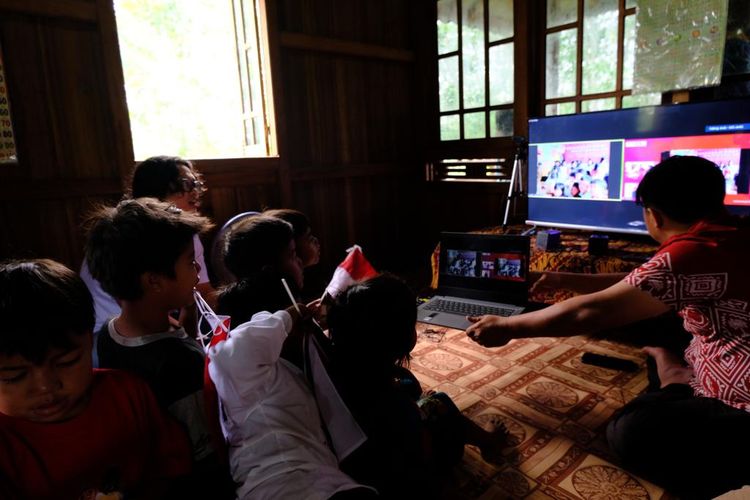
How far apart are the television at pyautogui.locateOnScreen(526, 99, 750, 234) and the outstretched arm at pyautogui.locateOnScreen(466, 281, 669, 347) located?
4.50 feet

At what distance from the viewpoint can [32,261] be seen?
88 cm

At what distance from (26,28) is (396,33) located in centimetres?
259

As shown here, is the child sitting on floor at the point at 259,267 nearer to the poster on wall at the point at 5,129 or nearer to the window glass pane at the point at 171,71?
the poster on wall at the point at 5,129

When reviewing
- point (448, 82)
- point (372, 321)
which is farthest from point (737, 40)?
point (372, 321)

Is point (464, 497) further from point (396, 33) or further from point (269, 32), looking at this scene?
point (396, 33)

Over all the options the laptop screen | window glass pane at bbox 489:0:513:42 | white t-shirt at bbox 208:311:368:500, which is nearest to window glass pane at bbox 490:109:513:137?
window glass pane at bbox 489:0:513:42

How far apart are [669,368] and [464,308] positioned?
0.75 meters

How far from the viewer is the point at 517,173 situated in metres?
3.23

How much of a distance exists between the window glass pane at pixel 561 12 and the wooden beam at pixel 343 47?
48.5 inches

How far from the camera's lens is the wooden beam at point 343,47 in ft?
11.1

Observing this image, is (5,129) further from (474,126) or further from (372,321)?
(474,126)

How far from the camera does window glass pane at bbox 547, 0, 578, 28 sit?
305 centimetres

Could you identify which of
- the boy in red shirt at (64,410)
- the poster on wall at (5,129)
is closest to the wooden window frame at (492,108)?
the poster on wall at (5,129)

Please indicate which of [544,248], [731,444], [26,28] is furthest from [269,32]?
[731,444]
